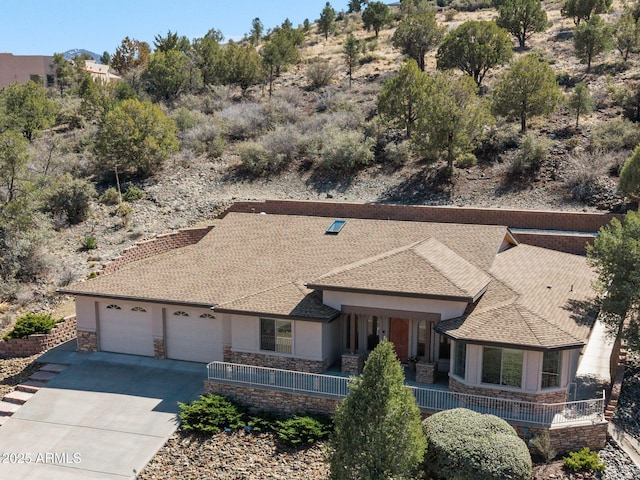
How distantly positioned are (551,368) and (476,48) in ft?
124

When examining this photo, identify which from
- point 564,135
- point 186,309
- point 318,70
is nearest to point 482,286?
point 186,309

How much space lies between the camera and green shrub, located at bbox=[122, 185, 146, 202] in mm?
38844

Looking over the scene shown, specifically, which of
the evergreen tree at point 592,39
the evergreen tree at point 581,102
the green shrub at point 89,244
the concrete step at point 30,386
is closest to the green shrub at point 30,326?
the concrete step at point 30,386

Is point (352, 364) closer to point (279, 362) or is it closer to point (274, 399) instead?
point (279, 362)

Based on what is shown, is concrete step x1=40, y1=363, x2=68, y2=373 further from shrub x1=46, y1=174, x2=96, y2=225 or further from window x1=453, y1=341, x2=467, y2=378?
shrub x1=46, y1=174, x2=96, y2=225

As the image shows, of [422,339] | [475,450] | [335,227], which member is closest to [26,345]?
[335,227]

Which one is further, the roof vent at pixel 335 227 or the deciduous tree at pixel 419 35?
the deciduous tree at pixel 419 35

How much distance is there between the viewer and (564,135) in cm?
4088

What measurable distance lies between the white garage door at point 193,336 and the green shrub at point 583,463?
37.3 feet

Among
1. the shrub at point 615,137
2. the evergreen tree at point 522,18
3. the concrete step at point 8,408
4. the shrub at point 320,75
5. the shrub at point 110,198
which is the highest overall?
the evergreen tree at point 522,18

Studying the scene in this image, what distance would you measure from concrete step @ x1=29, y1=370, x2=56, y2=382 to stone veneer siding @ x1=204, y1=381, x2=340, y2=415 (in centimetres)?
575

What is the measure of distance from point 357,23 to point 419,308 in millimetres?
76222

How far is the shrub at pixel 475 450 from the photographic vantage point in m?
14.9

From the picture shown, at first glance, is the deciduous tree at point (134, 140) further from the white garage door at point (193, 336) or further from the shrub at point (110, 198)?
the white garage door at point (193, 336)
